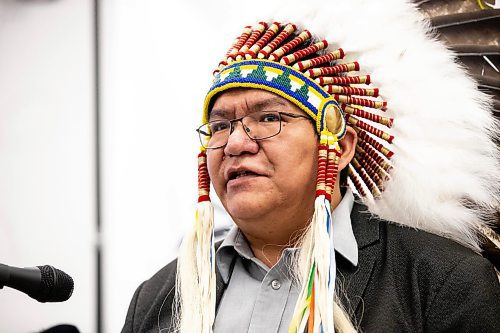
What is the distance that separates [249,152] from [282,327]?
463 millimetres

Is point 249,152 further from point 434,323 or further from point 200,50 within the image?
point 200,50

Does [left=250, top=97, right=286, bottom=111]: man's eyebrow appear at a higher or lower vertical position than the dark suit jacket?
higher

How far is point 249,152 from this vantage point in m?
1.55

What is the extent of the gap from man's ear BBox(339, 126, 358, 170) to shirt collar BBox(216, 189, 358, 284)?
98 millimetres

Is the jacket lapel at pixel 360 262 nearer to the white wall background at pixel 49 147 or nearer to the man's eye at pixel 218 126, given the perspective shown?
the man's eye at pixel 218 126

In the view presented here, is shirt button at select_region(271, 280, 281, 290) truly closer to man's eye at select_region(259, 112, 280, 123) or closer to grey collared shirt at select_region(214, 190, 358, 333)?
grey collared shirt at select_region(214, 190, 358, 333)

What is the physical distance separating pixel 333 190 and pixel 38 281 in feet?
2.76

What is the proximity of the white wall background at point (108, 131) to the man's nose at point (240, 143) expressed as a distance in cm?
95

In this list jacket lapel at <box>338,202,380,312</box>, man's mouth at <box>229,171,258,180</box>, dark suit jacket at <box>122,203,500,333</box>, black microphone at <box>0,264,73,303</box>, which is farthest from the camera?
man's mouth at <box>229,171,258,180</box>

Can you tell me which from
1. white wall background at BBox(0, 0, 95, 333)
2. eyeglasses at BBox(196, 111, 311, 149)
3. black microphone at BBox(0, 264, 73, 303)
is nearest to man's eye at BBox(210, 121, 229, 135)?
eyeglasses at BBox(196, 111, 311, 149)

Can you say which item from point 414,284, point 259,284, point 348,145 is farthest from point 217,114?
point 414,284

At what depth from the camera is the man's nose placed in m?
1.54

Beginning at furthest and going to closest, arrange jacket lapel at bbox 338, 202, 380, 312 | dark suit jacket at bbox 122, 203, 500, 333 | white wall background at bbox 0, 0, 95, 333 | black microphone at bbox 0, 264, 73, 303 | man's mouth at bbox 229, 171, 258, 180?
white wall background at bbox 0, 0, 95, 333 < man's mouth at bbox 229, 171, 258, 180 < jacket lapel at bbox 338, 202, 380, 312 < dark suit jacket at bbox 122, 203, 500, 333 < black microphone at bbox 0, 264, 73, 303

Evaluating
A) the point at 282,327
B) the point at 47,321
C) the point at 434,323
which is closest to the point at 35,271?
the point at 282,327
